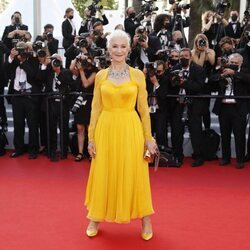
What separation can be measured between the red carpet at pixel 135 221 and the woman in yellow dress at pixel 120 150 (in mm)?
310

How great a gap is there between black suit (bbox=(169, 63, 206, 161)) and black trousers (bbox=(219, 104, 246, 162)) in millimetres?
321

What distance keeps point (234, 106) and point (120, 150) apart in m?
3.30

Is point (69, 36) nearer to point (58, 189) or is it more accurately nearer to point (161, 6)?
point (58, 189)

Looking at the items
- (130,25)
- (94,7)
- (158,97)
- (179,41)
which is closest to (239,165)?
(158,97)

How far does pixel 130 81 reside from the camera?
4.17 metres

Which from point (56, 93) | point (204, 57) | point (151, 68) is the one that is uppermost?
point (204, 57)

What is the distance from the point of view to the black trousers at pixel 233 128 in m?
7.09

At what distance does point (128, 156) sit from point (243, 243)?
124 centimetres

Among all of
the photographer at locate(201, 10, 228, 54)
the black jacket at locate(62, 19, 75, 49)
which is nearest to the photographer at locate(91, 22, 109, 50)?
the black jacket at locate(62, 19, 75, 49)

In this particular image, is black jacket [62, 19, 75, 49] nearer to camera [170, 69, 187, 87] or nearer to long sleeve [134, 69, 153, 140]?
camera [170, 69, 187, 87]

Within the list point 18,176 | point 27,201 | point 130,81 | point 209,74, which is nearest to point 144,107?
point 130,81

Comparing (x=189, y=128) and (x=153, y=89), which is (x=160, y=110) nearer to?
(x=153, y=89)

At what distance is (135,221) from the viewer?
4852 millimetres

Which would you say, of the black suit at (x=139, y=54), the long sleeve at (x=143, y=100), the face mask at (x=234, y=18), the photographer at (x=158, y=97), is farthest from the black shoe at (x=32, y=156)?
the face mask at (x=234, y=18)
